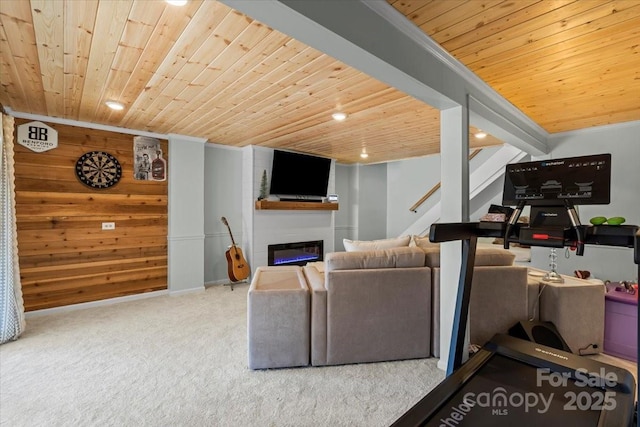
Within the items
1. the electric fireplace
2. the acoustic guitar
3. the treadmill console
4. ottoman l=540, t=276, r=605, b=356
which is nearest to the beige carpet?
ottoman l=540, t=276, r=605, b=356

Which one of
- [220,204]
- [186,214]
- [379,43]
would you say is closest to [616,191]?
[379,43]

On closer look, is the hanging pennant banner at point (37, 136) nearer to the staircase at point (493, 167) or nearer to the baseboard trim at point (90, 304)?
the baseboard trim at point (90, 304)

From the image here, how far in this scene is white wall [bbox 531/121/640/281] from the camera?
3.47m

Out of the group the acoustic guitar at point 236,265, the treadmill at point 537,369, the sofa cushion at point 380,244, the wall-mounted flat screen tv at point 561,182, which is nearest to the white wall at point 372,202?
the acoustic guitar at point 236,265

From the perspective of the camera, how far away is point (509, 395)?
157 cm

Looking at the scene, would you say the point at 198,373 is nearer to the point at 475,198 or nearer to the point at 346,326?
the point at 346,326

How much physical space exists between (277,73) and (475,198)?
4.81 meters

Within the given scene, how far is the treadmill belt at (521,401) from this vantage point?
4.55 ft

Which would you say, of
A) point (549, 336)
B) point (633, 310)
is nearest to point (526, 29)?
point (549, 336)

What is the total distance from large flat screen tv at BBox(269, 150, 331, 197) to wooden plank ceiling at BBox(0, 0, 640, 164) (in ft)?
4.48

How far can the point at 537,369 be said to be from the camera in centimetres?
177

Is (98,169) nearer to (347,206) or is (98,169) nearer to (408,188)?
(347,206)

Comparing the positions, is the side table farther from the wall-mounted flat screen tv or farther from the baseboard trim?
the baseboard trim

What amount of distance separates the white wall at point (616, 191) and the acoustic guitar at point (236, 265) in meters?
4.46
